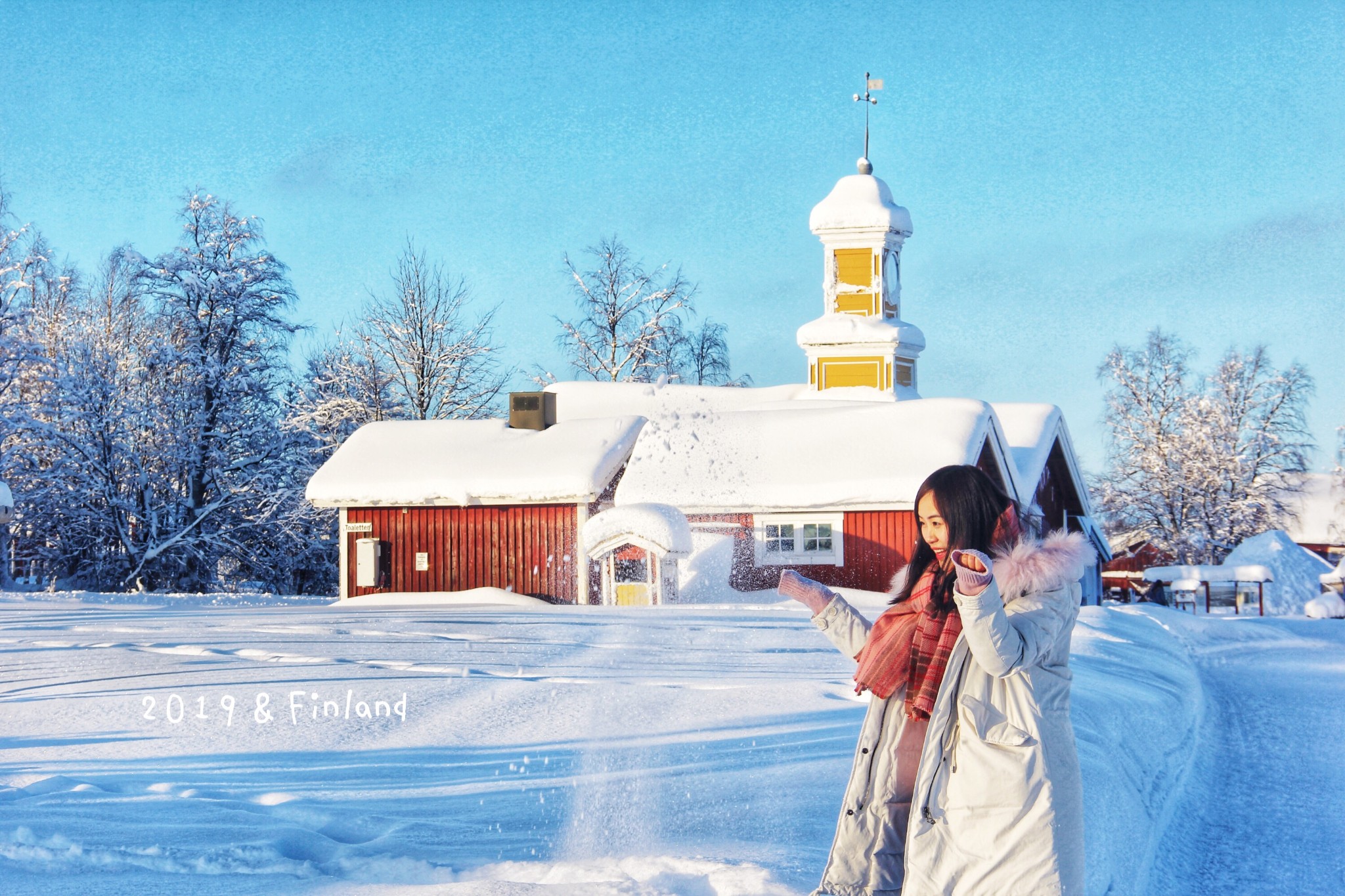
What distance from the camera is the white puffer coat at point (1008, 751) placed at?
355 cm

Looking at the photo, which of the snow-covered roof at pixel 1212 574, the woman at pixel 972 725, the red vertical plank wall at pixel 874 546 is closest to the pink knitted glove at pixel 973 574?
the woman at pixel 972 725

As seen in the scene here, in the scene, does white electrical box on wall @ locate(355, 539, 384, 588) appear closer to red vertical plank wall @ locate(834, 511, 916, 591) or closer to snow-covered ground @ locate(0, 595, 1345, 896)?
red vertical plank wall @ locate(834, 511, 916, 591)

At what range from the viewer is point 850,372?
109 feet

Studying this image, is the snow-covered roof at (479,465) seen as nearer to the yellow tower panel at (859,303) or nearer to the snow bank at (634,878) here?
the yellow tower panel at (859,303)

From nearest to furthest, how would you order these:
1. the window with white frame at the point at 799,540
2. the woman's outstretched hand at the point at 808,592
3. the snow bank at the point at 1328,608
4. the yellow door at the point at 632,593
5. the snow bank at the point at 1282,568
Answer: the woman's outstretched hand at the point at 808,592, the yellow door at the point at 632,593, the window with white frame at the point at 799,540, the snow bank at the point at 1328,608, the snow bank at the point at 1282,568

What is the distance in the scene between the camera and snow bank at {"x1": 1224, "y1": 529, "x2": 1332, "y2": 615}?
4009cm

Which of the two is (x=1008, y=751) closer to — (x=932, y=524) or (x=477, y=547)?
(x=932, y=524)

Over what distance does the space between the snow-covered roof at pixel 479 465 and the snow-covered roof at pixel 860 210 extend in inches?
358

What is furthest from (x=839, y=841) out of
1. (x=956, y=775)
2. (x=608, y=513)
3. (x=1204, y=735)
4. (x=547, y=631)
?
(x=608, y=513)

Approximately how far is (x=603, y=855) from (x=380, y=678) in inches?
194

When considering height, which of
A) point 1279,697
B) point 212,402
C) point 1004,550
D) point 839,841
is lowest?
point 1279,697

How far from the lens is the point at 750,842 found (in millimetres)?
5680

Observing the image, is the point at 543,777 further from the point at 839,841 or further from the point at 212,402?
the point at 212,402

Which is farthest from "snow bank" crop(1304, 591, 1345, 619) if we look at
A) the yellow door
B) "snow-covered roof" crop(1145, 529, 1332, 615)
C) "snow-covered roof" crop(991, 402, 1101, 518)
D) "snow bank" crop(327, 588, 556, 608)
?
"snow bank" crop(327, 588, 556, 608)
